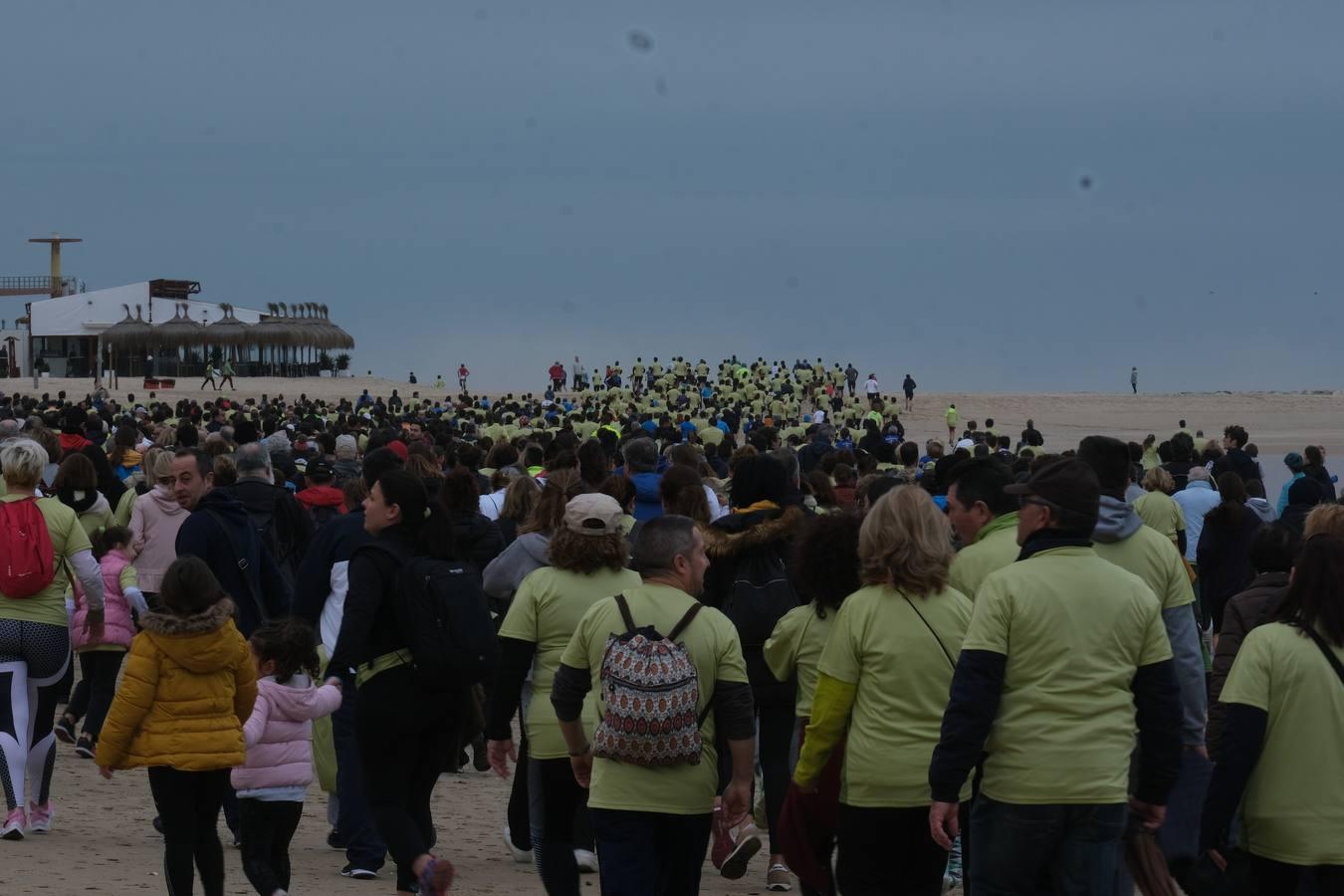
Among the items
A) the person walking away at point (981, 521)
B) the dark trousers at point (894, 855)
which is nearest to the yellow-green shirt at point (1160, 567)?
the person walking away at point (981, 521)

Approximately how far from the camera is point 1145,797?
17.5 ft

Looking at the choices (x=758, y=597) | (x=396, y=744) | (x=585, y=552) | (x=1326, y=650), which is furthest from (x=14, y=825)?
(x=1326, y=650)

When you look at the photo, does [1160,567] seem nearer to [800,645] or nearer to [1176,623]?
[1176,623]

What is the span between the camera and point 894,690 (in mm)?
5695

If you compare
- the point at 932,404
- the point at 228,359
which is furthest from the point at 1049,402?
the point at 228,359

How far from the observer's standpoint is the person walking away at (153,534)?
10172 mm

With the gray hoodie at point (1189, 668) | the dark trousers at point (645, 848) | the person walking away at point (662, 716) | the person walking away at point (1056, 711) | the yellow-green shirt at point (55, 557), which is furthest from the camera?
the yellow-green shirt at point (55, 557)

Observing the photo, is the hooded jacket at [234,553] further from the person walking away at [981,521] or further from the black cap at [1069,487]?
the black cap at [1069,487]

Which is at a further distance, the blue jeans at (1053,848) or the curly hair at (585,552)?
the curly hair at (585,552)

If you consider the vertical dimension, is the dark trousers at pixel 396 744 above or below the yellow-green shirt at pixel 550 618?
below

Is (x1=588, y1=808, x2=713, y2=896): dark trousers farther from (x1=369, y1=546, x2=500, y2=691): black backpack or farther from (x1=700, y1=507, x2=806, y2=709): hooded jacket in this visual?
(x1=700, y1=507, x2=806, y2=709): hooded jacket

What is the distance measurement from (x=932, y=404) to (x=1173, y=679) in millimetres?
66996

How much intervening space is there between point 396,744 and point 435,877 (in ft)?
1.61

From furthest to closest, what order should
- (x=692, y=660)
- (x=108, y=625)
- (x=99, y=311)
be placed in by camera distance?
(x=99, y=311)
(x=108, y=625)
(x=692, y=660)
